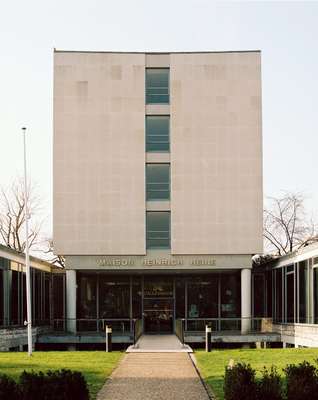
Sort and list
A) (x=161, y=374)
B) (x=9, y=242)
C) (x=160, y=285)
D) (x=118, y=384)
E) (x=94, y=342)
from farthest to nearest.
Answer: (x=9, y=242) → (x=160, y=285) → (x=94, y=342) → (x=161, y=374) → (x=118, y=384)

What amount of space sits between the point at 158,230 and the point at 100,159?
18.7 feet

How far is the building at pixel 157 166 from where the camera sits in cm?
5281

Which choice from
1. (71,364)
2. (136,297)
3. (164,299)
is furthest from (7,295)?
(71,364)

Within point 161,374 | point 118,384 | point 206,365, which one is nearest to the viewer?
point 118,384

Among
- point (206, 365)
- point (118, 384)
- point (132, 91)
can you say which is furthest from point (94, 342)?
point (118, 384)

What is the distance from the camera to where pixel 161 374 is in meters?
25.4

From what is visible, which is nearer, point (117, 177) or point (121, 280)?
point (117, 177)

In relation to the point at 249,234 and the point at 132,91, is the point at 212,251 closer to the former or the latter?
the point at 249,234

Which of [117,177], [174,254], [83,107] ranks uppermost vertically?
[83,107]

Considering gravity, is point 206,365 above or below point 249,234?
below

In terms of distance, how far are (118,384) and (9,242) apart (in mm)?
58998

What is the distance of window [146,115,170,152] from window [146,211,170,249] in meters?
4.16

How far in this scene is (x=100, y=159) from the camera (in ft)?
174

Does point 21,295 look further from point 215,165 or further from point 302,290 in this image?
point 302,290
